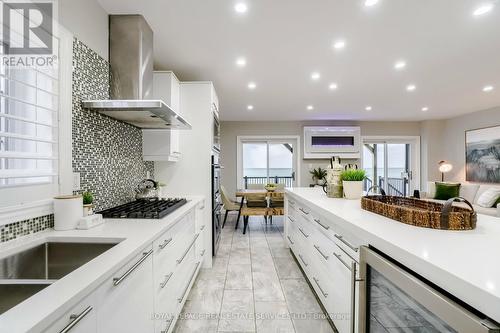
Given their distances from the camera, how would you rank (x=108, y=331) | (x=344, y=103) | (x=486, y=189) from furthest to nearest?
(x=344, y=103) < (x=486, y=189) < (x=108, y=331)

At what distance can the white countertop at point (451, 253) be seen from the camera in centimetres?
64

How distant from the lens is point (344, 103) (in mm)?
5227

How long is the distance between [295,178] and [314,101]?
286 centimetres

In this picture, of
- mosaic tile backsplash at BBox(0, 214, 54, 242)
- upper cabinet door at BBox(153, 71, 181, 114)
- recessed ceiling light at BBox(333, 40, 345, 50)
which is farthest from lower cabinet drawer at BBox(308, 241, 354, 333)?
upper cabinet door at BBox(153, 71, 181, 114)

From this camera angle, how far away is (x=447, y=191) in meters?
5.27

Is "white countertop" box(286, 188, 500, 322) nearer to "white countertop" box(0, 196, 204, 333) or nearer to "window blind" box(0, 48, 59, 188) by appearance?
"white countertop" box(0, 196, 204, 333)

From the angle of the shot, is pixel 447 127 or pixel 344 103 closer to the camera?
pixel 344 103

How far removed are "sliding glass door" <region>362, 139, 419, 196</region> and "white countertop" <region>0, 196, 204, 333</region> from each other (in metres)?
7.10

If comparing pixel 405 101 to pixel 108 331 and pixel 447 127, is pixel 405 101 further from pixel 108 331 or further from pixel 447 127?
pixel 108 331

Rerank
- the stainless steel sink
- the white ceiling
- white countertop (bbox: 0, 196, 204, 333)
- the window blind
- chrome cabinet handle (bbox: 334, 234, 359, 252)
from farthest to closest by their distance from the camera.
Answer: the white ceiling < chrome cabinet handle (bbox: 334, 234, 359, 252) < the window blind < the stainless steel sink < white countertop (bbox: 0, 196, 204, 333)

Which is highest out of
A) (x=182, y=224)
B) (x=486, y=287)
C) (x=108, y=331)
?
(x=486, y=287)

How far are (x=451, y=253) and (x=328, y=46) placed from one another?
7.98 feet

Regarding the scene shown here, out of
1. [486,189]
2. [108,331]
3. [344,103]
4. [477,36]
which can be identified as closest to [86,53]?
[108,331]

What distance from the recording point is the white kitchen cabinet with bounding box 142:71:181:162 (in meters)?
2.70
